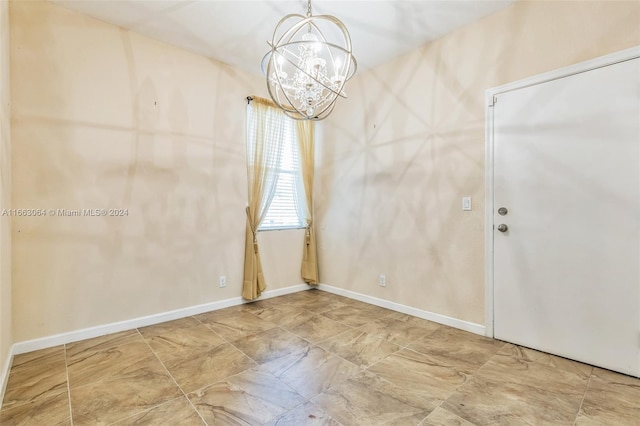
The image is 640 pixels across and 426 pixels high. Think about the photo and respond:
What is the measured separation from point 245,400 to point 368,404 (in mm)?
712

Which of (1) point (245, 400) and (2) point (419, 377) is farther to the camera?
(2) point (419, 377)

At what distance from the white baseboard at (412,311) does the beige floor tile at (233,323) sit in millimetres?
1239

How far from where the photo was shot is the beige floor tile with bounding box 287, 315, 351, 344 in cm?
256

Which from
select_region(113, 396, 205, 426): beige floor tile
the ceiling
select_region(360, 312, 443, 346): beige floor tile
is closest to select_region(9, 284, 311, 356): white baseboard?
select_region(113, 396, 205, 426): beige floor tile

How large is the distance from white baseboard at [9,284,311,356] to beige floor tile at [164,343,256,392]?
863 millimetres

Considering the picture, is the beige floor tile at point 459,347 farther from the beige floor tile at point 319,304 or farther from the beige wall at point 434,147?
the beige floor tile at point 319,304

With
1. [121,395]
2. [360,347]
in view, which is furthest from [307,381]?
[121,395]

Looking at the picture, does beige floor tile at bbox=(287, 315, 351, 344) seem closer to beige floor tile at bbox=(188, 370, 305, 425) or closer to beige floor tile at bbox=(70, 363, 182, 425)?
beige floor tile at bbox=(188, 370, 305, 425)

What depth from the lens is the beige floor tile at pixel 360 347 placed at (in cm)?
217

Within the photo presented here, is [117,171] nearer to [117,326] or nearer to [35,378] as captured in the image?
[117,326]

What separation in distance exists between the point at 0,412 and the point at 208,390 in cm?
108

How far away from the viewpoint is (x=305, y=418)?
153cm

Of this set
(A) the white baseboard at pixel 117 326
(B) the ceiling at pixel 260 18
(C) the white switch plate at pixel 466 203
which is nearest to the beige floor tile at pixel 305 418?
(A) the white baseboard at pixel 117 326

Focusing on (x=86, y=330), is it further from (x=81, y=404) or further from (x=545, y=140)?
(x=545, y=140)
